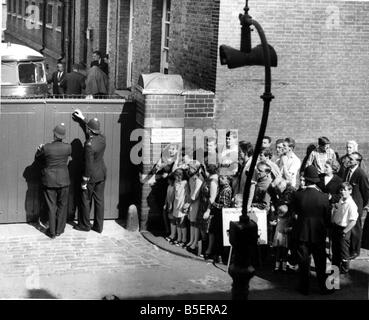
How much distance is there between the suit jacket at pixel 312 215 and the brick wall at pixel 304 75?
3829 mm

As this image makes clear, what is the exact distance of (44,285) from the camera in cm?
1060

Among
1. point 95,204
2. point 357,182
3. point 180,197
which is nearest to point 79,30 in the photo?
point 95,204

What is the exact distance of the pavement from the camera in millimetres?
10477

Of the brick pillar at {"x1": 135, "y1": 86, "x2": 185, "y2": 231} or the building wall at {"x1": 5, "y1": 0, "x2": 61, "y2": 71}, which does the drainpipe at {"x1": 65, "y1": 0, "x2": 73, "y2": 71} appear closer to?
the building wall at {"x1": 5, "y1": 0, "x2": 61, "y2": 71}

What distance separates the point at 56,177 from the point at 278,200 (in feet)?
11.7

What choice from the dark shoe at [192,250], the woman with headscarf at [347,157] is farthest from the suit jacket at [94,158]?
the woman with headscarf at [347,157]

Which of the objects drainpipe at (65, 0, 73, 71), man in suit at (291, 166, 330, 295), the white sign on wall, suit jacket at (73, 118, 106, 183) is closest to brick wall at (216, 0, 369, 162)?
the white sign on wall

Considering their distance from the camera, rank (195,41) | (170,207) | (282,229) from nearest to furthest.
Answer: (282,229) → (170,207) → (195,41)

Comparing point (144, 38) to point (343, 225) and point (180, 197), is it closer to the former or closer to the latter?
point (180, 197)

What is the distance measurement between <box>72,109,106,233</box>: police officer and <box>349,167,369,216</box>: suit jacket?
13.3ft

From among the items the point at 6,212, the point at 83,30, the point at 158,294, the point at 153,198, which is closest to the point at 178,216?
the point at 153,198

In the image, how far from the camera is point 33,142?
13.1 metres

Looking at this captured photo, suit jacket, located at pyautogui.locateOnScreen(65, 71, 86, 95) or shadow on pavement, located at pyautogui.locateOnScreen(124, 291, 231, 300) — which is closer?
shadow on pavement, located at pyautogui.locateOnScreen(124, 291, 231, 300)
